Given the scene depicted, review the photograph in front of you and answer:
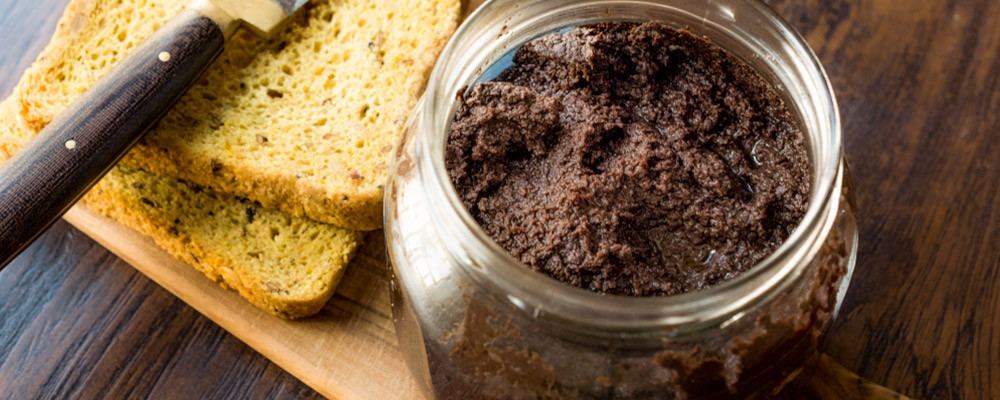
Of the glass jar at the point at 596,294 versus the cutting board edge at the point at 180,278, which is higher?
the glass jar at the point at 596,294

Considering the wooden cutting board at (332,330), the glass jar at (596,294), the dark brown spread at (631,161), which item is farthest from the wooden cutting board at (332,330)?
the dark brown spread at (631,161)

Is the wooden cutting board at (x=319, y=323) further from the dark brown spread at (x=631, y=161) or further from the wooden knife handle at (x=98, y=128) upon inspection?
the dark brown spread at (x=631, y=161)

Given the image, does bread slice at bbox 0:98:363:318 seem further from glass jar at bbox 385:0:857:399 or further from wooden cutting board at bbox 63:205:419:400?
glass jar at bbox 385:0:857:399

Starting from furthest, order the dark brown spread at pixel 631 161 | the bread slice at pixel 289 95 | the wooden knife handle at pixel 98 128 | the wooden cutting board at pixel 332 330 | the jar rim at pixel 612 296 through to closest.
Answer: the bread slice at pixel 289 95, the wooden cutting board at pixel 332 330, the wooden knife handle at pixel 98 128, the dark brown spread at pixel 631 161, the jar rim at pixel 612 296

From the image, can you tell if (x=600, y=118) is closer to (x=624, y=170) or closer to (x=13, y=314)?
(x=624, y=170)

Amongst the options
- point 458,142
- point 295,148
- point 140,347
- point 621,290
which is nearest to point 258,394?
point 140,347

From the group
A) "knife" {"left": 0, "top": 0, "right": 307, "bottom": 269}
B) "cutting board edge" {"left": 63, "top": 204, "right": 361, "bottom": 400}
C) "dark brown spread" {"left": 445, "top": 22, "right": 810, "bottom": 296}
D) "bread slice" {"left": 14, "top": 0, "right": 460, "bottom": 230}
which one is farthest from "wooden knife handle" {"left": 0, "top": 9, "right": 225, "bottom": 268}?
"dark brown spread" {"left": 445, "top": 22, "right": 810, "bottom": 296}
